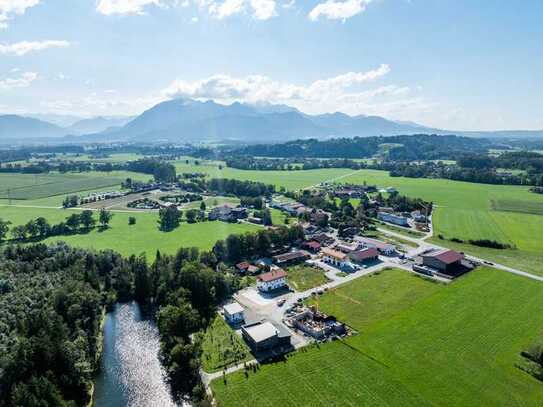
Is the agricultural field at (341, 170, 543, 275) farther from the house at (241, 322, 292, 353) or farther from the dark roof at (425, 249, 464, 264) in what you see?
the house at (241, 322, 292, 353)

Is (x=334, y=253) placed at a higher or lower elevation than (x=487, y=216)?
higher

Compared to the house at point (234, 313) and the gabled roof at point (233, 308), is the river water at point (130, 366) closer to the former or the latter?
the house at point (234, 313)

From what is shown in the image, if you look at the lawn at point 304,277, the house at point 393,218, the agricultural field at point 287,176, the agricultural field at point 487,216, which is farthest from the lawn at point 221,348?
the agricultural field at point 287,176

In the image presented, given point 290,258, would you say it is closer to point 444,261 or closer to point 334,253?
point 334,253

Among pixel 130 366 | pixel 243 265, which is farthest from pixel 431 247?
pixel 130 366

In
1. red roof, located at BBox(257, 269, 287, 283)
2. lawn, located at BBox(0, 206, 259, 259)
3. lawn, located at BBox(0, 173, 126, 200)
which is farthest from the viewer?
lawn, located at BBox(0, 173, 126, 200)

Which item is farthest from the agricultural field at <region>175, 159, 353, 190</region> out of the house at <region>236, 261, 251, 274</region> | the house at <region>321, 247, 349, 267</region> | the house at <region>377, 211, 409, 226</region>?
the house at <region>236, 261, 251, 274</region>
